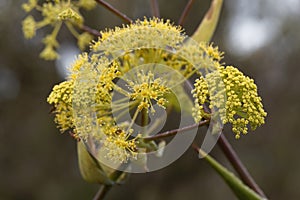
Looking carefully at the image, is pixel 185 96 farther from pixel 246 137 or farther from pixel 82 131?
pixel 246 137

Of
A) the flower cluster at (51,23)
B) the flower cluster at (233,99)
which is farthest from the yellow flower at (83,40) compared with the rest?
the flower cluster at (233,99)

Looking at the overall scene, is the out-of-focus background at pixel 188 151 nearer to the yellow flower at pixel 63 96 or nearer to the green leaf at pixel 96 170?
the green leaf at pixel 96 170

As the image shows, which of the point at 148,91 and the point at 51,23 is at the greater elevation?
the point at 51,23

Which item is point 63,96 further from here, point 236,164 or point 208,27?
point 208,27

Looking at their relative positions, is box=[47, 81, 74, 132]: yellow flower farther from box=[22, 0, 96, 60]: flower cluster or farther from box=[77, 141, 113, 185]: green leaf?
box=[22, 0, 96, 60]: flower cluster

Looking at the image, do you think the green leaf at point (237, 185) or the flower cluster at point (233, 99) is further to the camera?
the green leaf at point (237, 185)

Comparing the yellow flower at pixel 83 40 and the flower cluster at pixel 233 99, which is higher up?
the yellow flower at pixel 83 40

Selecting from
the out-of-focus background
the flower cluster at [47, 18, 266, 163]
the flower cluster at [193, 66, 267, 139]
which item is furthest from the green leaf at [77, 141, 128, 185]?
the out-of-focus background

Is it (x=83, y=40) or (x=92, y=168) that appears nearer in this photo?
(x=92, y=168)

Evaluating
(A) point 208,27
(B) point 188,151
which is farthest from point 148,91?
(B) point 188,151
